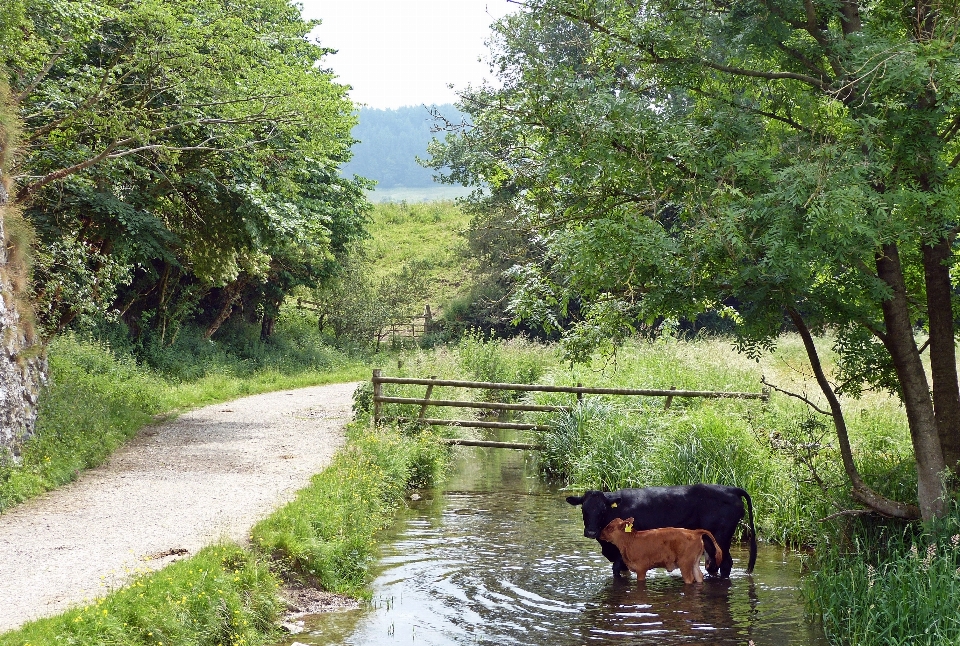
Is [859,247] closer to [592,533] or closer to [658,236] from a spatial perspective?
[658,236]

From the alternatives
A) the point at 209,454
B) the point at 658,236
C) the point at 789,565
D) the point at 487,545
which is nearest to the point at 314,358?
the point at 209,454

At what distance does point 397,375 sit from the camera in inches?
707

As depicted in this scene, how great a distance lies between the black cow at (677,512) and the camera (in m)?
8.85

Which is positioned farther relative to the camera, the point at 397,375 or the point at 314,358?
the point at 314,358

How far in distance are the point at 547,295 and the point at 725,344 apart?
14050 mm

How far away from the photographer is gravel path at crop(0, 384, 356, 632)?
24.6 feet

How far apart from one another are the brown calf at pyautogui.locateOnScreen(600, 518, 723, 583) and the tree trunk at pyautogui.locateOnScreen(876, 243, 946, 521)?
2130 mm

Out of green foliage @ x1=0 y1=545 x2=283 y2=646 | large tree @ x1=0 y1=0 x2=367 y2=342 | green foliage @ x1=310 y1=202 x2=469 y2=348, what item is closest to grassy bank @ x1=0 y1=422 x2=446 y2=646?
green foliage @ x1=0 y1=545 x2=283 y2=646

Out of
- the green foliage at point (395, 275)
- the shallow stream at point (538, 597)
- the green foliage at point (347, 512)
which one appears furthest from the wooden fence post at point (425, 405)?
the green foliage at point (395, 275)

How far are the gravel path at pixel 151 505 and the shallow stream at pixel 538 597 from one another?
1.64 m

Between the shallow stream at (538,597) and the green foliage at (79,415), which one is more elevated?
the green foliage at (79,415)

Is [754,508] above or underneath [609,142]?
underneath

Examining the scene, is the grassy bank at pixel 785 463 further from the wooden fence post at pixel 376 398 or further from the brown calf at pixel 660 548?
the brown calf at pixel 660 548

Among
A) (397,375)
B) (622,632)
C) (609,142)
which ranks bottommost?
(622,632)
